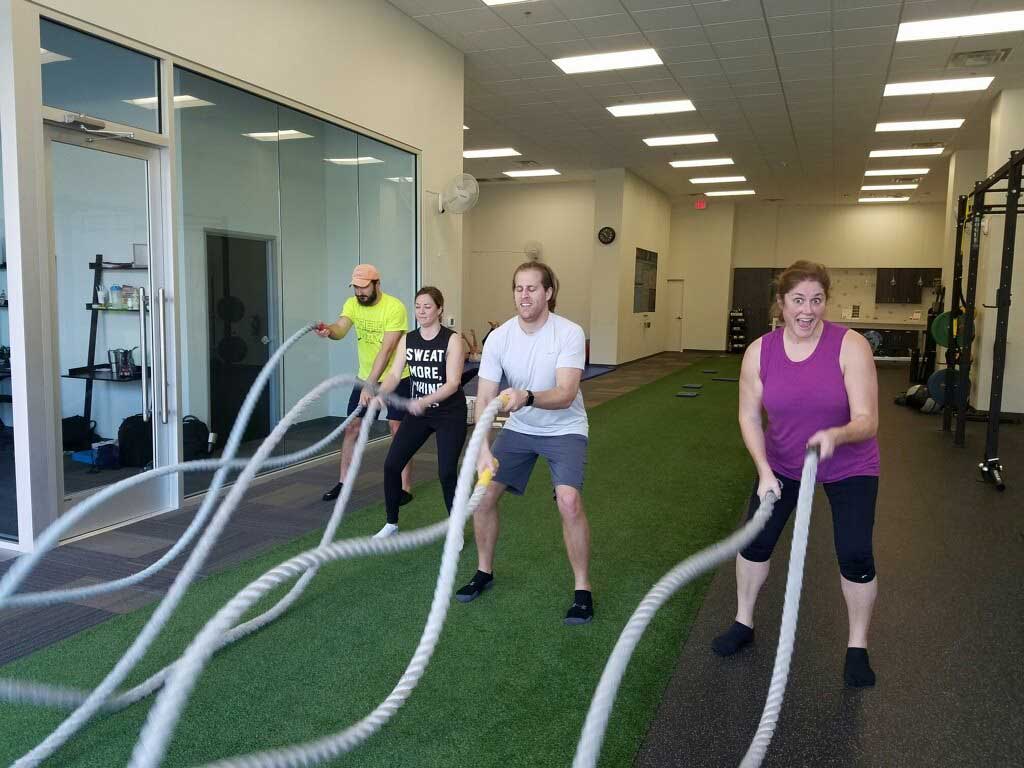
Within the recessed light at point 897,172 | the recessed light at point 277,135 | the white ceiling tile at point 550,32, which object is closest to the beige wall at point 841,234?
the recessed light at point 897,172

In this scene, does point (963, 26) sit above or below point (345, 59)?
above

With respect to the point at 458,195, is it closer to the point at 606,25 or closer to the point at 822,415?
the point at 606,25

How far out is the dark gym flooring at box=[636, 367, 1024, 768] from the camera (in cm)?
237

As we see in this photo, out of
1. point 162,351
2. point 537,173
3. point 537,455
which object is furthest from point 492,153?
point 537,455

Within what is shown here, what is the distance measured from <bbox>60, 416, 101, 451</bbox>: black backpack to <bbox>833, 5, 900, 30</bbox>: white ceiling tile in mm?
6839

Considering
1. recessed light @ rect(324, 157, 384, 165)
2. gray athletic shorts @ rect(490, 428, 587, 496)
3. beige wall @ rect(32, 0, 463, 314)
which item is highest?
beige wall @ rect(32, 0, 463, 314)

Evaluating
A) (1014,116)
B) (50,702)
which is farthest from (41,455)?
(1014,116)

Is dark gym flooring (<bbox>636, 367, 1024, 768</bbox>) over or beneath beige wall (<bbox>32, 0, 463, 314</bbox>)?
beneath

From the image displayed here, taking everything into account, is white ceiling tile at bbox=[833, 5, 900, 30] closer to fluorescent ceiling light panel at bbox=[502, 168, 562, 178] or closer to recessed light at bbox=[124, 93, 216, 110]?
recessed light at bbox=[124, 93, 216, 110]

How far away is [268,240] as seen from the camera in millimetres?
5824

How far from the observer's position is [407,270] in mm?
7523

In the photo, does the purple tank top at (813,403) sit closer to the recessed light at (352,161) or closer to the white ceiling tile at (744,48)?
the recessed light at (352,161)

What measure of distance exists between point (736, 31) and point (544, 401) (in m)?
5.98

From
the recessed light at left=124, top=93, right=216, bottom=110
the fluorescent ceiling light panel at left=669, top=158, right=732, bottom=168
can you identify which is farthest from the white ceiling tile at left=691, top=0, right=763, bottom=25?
the fluorescent ceiling light panel at left=669, top=158, right=732, bottom=168
